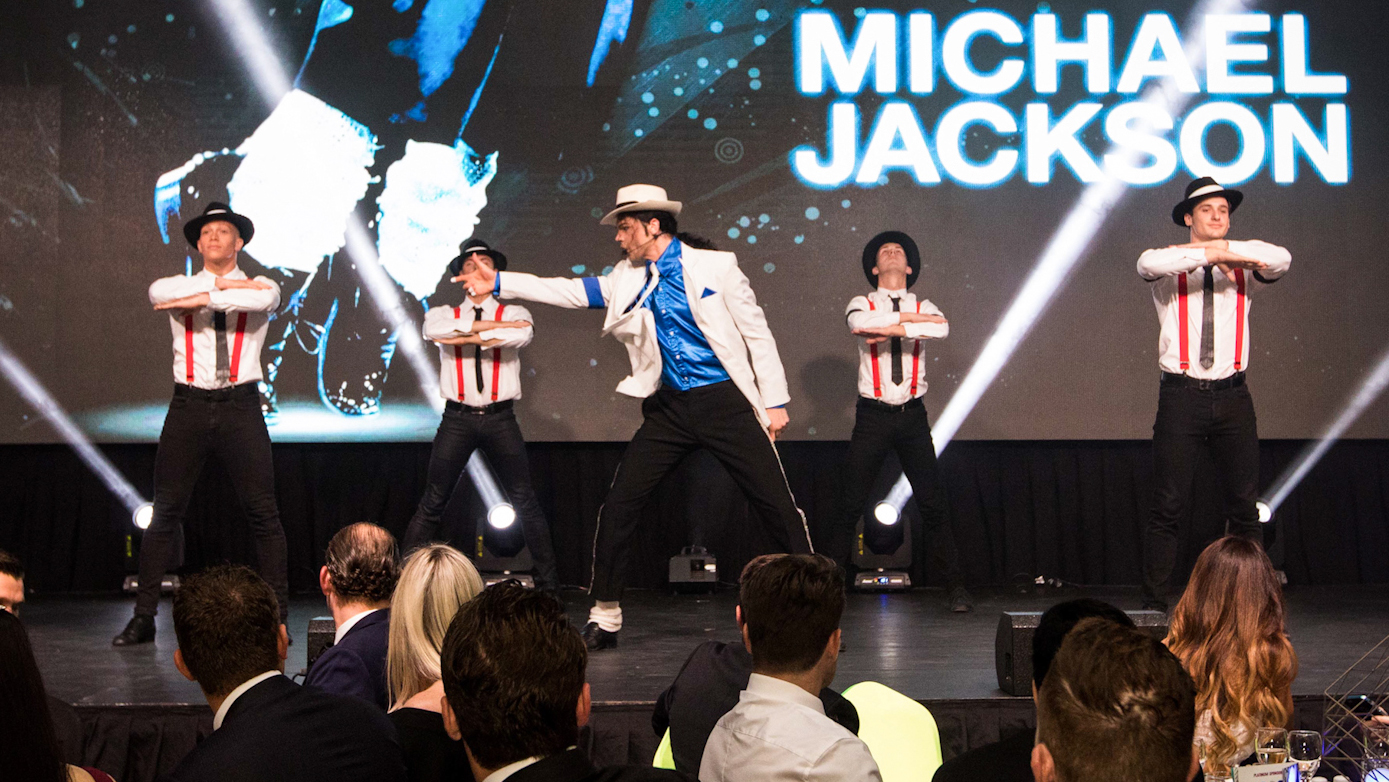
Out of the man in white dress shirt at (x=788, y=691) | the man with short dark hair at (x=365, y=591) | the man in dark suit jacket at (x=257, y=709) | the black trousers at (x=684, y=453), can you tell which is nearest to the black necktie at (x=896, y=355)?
the black trousers at (x=684, y=453)

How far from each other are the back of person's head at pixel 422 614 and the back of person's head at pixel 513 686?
0.65m

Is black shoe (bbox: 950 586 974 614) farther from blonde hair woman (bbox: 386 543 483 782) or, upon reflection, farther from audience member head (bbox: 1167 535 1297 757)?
blonde hair woman (bbox: 386 543 483 782)

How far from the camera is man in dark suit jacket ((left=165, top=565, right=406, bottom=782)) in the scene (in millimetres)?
1643

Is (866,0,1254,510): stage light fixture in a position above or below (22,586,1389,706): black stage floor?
above

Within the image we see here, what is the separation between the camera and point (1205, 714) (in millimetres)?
2512

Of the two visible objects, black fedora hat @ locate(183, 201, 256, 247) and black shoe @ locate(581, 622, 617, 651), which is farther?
black fedora hat @ locate(183, 201, 256, 247)

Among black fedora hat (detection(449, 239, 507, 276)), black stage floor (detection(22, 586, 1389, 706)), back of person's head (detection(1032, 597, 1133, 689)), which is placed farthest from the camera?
black fedora hat (detection(449, 239, 507, 276))

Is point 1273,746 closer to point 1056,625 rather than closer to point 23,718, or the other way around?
point 1056,625

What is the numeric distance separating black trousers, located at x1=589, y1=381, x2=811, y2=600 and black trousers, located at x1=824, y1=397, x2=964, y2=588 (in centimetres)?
131

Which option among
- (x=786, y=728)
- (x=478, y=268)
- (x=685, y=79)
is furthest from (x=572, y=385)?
(x=786, y=728)

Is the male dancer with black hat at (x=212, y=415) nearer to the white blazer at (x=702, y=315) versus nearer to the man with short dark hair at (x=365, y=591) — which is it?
the white blazer at (x=702, y=315)

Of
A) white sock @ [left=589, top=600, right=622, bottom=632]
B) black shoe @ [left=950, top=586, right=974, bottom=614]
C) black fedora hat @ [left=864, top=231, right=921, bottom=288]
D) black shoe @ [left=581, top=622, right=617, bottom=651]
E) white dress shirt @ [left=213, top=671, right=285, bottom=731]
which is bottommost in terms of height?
black shoe @ [left=950, top=586, right=974, bottom=614]

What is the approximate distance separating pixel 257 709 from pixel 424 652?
50cm

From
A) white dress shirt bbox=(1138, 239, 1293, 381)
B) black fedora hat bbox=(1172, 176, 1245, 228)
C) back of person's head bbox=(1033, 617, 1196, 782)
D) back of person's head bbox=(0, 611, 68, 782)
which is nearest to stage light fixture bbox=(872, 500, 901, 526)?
white dress shirt bbox=(1138, 239, 1293, 381)
